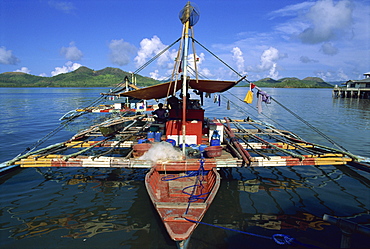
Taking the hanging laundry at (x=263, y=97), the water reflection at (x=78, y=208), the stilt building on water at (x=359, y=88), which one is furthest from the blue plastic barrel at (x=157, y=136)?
the stilt building on water at (x=359, y=88)

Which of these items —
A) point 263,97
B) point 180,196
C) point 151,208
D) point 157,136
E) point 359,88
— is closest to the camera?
point 180,196

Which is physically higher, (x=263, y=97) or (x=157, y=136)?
(x=263, y=97)

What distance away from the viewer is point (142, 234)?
288 inches

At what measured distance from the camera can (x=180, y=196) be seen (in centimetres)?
830

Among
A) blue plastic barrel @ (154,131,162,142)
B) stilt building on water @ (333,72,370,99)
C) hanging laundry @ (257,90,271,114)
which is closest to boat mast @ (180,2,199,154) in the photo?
blue plastic barrel @ (154,131,162,142)

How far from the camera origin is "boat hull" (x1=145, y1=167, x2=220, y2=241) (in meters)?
5.71

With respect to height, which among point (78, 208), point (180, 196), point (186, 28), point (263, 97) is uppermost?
point (186, 28)

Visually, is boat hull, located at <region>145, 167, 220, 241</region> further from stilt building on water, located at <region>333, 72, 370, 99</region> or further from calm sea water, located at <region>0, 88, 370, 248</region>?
stilt building on water, located at <region>333, 72, 370, 99</region>

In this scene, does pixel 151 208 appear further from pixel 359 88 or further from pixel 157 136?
pixel 359 88

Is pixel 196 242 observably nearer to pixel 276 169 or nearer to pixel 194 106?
pixel 194 106

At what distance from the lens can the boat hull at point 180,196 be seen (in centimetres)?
571

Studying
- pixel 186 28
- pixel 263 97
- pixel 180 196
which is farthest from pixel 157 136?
pixel 263 97

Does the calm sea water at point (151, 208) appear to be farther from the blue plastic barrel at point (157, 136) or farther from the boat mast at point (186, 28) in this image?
the boat mast at point (186, 28)

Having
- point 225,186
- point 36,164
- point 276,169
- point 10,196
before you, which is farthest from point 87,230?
point 276,169
